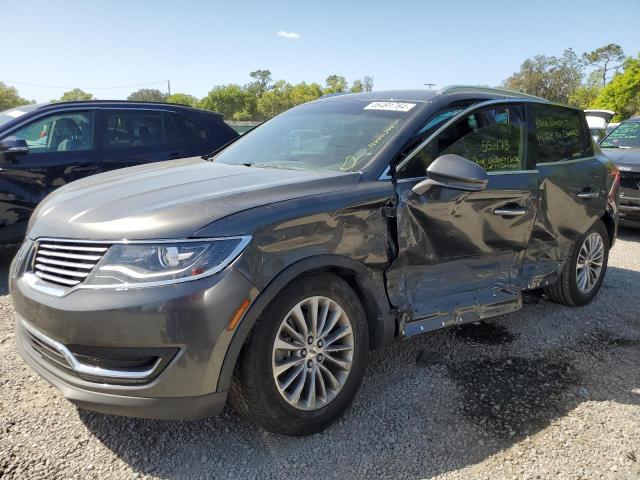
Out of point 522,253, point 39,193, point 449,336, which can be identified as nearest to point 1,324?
point 39,193

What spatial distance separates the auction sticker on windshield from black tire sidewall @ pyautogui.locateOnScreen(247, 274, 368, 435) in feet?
4.14

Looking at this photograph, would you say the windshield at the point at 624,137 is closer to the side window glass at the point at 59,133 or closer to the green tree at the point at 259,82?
the side window glass at the point at 59,133

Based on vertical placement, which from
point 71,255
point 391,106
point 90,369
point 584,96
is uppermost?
point 584,96

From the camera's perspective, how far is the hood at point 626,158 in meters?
7.23

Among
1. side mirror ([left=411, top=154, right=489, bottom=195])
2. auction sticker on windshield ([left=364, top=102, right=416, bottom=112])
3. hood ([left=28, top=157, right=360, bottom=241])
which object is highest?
auction sticker on windshield ([left=364, top=102, right=416, bottom=112])

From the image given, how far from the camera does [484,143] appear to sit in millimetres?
3408

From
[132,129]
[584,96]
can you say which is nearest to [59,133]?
[132,129]

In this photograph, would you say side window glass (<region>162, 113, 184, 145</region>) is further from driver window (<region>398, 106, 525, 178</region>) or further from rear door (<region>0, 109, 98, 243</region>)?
driver window (<region>398, 106, 525, 178</region>)

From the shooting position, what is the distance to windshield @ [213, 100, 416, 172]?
3018mm

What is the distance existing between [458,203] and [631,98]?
153ft

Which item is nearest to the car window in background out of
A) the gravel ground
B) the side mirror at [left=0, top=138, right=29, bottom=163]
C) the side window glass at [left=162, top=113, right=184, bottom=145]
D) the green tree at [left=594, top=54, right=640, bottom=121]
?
the side mirror at [left=0, top=138, right=29, bottom=163]

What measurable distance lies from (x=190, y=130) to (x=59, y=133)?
152cm

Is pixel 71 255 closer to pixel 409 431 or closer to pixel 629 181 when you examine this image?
pixel 409 431

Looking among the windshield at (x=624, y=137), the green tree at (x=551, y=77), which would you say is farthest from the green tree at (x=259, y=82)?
the windshield at (x=624, y=137)
